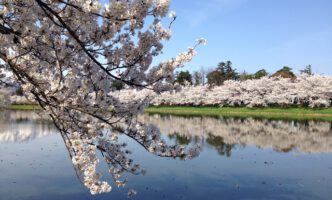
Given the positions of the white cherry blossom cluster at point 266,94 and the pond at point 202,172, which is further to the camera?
the white cherry blossom cluster at point 266,94

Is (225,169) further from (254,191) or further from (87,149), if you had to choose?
(87,149)

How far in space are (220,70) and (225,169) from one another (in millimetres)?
71405

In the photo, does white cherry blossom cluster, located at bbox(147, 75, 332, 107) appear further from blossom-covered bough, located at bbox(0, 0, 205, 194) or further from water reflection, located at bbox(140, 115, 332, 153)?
blossom-covered bough, located at bbox(0, 0, 205, 194)

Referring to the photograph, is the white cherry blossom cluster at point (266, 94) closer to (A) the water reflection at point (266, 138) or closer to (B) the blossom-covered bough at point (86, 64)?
(A) the water reflection at point (266, 138)

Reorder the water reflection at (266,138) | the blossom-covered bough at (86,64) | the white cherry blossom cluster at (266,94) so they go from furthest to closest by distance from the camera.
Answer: the white cherry blossom cluster at (266,94), the water reflection at (266,138), the blossom-covered bough at (86,64)

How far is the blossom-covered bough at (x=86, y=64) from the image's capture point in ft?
12.4

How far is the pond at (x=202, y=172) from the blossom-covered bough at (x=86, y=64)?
231 centimetres

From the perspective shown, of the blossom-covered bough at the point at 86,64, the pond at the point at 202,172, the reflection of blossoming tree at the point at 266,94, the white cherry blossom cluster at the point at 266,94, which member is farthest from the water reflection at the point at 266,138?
the reflection of blossoming tree at the point at 266,94

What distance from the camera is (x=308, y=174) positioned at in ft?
49.8

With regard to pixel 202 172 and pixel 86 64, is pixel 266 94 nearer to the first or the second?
pixel 202 172

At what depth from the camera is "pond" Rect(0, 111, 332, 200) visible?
12.2 meters

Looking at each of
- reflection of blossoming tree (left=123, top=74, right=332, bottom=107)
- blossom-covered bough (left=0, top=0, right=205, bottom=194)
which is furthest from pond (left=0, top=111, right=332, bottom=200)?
reflection of blossoming tree (left=123, top=74, right=332, bottom=107)

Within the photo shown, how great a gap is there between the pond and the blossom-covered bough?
231 cm

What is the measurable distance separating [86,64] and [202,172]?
38.7 ft
